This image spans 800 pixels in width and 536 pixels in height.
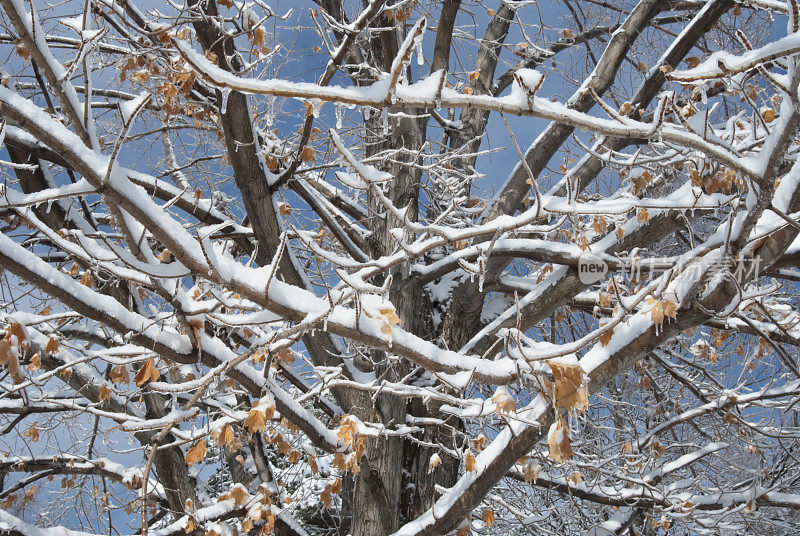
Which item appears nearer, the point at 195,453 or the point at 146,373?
the point at 146,373

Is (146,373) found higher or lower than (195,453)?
higher

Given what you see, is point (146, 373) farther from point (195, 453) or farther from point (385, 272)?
point (385, 272)

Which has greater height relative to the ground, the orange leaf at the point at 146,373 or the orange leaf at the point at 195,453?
the orange leaf at the point at 146,373

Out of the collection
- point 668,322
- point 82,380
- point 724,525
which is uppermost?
point 82,380

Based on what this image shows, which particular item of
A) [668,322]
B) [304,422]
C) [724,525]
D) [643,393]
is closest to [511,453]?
[668,322]

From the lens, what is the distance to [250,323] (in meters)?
2.03

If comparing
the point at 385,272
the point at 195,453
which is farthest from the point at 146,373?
the point at 385,272

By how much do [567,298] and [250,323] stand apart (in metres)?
2.40

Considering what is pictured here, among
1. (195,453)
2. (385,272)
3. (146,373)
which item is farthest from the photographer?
(385,272)

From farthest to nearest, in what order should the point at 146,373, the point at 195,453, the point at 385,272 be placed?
the point at 385,272, the point at 195,453, the point at 146,373

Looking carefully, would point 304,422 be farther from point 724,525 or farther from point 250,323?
point 724,525

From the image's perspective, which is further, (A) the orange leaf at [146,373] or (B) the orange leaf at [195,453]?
(B) the orange leaf at [195,453]

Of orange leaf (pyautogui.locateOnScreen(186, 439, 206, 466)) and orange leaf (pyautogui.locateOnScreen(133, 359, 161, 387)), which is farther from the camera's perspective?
orange leaf (pyautogui.locateOnScreen(186, 439, 206, 466))

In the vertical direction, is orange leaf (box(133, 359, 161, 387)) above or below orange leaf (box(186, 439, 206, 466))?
above
